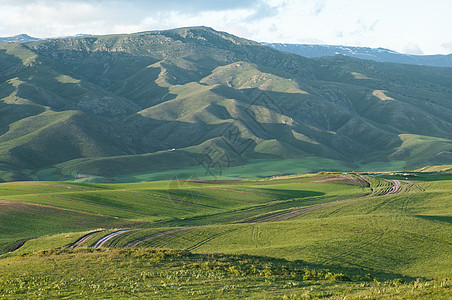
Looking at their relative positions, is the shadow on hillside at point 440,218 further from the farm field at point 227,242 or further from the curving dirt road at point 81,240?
the curving dirt road at point 81,240

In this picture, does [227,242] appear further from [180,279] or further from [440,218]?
[440,218]

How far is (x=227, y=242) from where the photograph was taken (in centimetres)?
6456

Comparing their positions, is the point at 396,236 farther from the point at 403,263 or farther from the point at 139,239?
the point at 139,239

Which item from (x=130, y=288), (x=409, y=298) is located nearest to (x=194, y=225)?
(x=130, y=288)

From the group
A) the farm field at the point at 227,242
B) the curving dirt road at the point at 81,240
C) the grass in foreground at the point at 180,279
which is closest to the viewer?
the grass in foreground at the point at 180,279

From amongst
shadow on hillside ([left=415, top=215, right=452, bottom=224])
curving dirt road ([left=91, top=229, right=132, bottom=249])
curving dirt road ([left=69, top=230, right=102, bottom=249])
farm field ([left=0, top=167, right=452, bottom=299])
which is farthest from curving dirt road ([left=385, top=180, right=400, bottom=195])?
curving dirt road ([left=69, top=230, right=102, bottom=249])

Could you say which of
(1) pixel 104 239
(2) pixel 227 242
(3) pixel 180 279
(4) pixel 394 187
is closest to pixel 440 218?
(2) pixel 227 242

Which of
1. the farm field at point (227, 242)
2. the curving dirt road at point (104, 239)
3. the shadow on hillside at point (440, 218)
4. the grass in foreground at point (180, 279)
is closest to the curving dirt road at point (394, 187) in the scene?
the farm field at point (227, 242)

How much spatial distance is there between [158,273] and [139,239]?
25427mm

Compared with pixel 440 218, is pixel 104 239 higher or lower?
higher

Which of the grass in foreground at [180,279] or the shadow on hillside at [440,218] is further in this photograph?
the shadow on hillside at [440,218]

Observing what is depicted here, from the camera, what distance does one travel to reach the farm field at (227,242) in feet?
120

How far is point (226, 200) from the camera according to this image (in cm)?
10712

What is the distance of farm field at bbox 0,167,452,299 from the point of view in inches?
1446
